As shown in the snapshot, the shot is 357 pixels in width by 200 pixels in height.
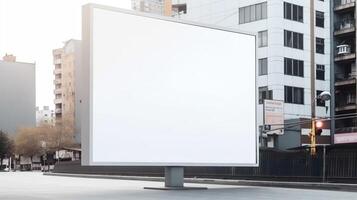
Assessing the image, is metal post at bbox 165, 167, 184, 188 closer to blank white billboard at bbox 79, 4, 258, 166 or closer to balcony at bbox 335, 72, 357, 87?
blank white billboard at bbox 79, 4, 258, 166

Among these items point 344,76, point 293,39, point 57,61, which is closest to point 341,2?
point 344,76

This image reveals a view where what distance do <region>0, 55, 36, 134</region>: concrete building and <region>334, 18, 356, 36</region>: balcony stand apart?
81.5 m

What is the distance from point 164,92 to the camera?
84.8 feet

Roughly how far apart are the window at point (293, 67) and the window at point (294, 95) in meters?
1.47

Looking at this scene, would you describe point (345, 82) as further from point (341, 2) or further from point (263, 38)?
point (263, 38)

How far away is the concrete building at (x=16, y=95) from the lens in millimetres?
135125

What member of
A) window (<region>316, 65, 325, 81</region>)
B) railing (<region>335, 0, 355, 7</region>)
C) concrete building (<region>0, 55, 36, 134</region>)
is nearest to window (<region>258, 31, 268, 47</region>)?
window (<region>316, 65, 325, 81</region>)

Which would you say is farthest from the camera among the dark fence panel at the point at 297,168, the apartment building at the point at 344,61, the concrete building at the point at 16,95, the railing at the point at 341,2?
the concrete building at the point at 16,95

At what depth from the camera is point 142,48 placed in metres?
25.0

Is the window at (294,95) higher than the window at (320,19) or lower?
lower

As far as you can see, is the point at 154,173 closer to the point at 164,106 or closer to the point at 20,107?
the point at 164,106

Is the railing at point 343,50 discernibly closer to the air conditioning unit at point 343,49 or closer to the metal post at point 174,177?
the air conditioning unit at point 343,49

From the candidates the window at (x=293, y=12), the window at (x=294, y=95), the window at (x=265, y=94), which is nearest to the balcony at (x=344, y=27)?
the window at (x=293, y=12)

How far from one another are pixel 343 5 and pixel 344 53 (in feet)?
18.0
